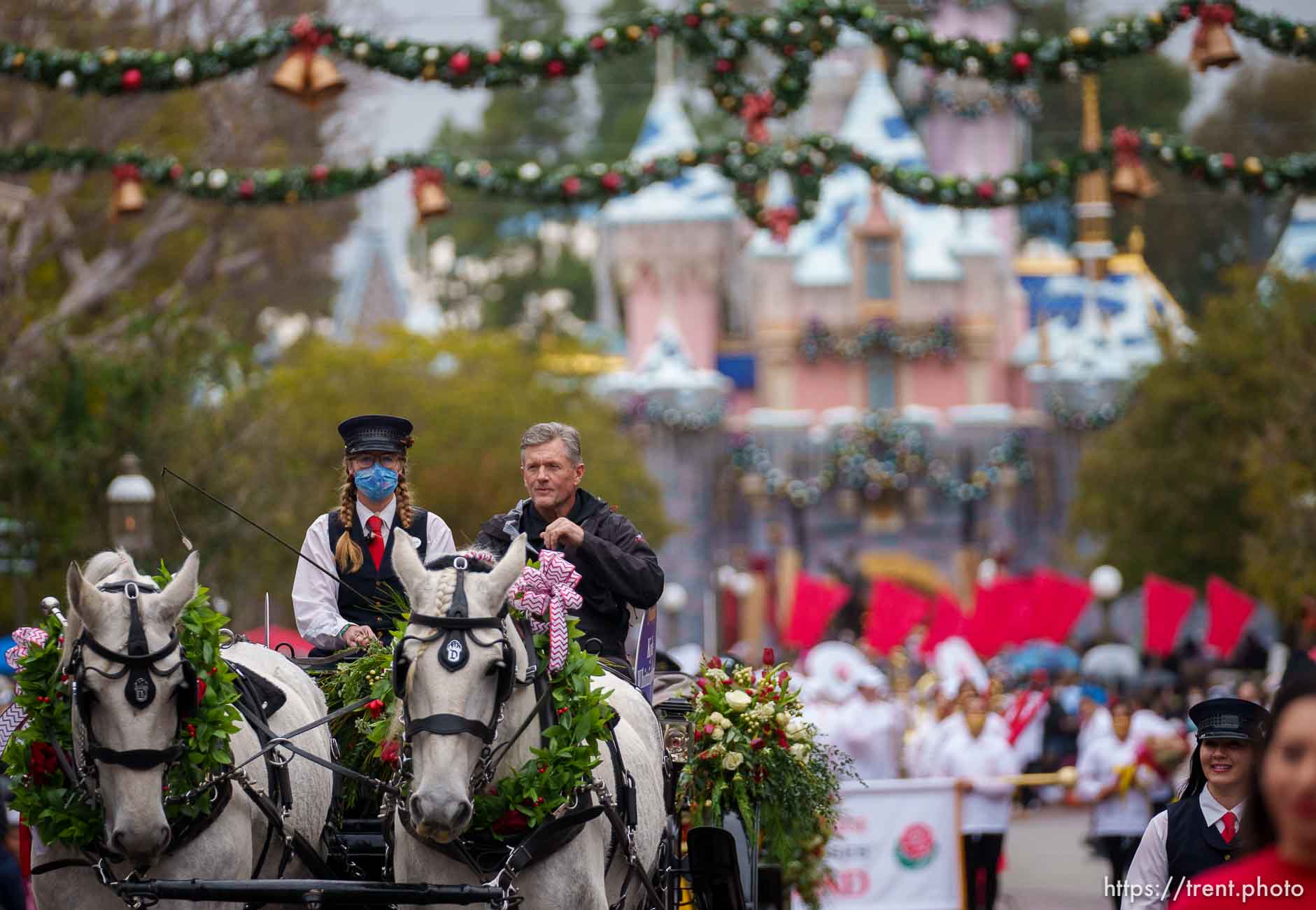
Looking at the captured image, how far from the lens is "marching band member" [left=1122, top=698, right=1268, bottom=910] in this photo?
7.18 meters

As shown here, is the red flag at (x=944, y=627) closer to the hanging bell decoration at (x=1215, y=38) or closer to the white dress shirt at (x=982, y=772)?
the white dress shirt at (x=982, y=772)

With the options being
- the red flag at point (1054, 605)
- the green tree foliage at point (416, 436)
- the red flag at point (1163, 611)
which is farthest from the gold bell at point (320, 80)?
the red flag at point (1054, 605)

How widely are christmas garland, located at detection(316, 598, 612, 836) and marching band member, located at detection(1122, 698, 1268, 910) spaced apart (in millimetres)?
1891

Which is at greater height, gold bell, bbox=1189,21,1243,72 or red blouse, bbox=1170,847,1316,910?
gold bell, bbox=1189,21,1243,72

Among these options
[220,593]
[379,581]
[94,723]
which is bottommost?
[94,723]

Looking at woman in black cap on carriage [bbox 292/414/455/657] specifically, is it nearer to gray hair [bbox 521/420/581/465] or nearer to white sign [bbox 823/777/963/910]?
gray hair [bbox 521/420/581/465]

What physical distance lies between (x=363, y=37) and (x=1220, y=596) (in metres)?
18.7

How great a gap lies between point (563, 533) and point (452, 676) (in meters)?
1.36

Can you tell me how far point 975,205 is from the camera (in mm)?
16047

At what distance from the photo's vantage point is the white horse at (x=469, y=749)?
661 centimetres

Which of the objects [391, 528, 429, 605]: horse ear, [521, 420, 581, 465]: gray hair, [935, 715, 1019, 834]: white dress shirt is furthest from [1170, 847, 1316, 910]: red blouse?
[935, 715, 1019, 834]: white dress shirt

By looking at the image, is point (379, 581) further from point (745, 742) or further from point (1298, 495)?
point (1298, 495)

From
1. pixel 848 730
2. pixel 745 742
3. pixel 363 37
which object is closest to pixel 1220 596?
pixel 848 730

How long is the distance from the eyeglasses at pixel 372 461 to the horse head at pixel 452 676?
181 centimetres
